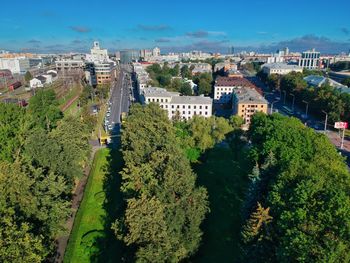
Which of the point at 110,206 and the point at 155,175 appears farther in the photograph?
the point at 110,206

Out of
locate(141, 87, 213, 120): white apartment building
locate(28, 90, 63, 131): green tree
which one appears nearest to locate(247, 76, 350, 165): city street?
locate(141, 87, 213, 120): white apartment building

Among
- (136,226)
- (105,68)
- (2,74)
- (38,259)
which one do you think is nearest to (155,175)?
(136,226)

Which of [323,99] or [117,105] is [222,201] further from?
[117,105]

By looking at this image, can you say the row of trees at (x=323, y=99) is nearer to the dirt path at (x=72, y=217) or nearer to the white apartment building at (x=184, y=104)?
the white apartment building at (x=184, y=104)

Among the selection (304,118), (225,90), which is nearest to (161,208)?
(304,118)

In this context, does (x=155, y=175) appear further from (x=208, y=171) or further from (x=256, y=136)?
(x=256, y=136)

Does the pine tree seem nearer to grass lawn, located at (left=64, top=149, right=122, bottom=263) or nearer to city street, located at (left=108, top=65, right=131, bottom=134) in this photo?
grass lawn, located at (left=64, top=149, right=122, bottom=263)
